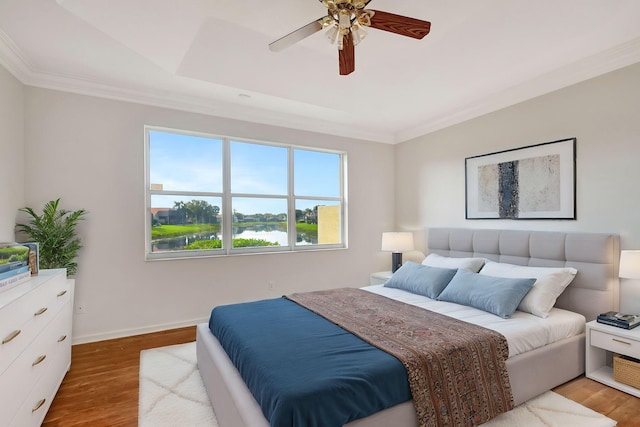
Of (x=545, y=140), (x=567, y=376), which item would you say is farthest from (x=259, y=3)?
(x=567, y=376)

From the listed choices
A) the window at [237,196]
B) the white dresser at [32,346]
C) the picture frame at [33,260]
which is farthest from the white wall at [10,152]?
the window at [237,196]

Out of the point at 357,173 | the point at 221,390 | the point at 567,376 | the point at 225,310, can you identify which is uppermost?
the point at 357,173

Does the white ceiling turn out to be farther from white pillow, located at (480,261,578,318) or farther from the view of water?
white pillow, located at (480,261,578,318)

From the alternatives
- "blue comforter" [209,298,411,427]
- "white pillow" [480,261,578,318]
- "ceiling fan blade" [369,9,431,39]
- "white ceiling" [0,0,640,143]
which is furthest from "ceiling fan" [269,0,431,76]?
"white pillow" [480,261,578,318]

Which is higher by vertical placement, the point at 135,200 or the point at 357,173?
the point at 357,173

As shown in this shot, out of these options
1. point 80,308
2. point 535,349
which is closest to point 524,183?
point 535,349

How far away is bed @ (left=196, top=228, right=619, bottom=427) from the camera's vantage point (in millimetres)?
1656

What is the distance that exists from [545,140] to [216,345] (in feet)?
11.9

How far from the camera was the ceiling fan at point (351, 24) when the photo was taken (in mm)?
1780

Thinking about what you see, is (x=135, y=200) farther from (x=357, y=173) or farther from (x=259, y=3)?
(x=357, y=173)

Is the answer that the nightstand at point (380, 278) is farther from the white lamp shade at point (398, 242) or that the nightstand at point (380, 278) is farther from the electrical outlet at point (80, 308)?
the electrical outlet at point (80, 308)

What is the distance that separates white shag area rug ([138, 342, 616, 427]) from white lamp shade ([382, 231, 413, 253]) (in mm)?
2328

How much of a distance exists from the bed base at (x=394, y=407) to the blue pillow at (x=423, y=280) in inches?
38.2

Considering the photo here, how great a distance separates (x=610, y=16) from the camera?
2.20 meters
